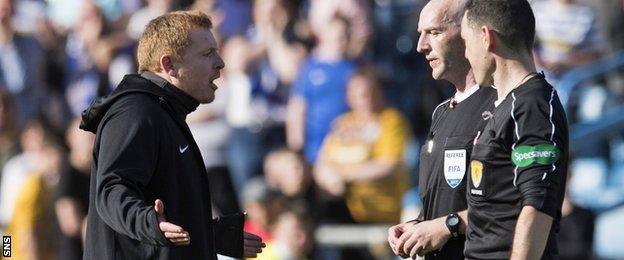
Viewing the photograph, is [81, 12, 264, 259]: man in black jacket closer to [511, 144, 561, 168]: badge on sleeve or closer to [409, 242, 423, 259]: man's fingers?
[409, 242, 423, 259]: man's fingers

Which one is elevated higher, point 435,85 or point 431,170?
point 435,85

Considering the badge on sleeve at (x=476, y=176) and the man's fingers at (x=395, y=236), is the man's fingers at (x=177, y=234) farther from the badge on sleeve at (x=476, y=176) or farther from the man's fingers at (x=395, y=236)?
the badge on sleeve at (x=476, y=176)

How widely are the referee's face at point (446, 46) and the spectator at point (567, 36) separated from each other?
16.8ft

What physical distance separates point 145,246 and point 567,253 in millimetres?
5476

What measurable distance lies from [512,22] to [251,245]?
1.57 metres

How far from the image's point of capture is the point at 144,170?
5020mm

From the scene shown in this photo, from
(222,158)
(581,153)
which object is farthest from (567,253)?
(222,158)

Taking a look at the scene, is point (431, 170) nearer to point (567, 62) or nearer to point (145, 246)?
point (145, 246)

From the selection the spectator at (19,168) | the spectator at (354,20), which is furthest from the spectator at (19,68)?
the spectator at (354,20)

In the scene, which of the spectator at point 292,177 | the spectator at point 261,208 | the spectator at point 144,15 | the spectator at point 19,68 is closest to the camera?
the spectator at point 261,208

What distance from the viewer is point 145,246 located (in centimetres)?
512

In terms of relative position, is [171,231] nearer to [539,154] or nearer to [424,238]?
[424,238]

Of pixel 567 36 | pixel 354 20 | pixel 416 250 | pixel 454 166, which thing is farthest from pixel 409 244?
pixel 354 20

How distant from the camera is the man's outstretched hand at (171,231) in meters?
4.68
